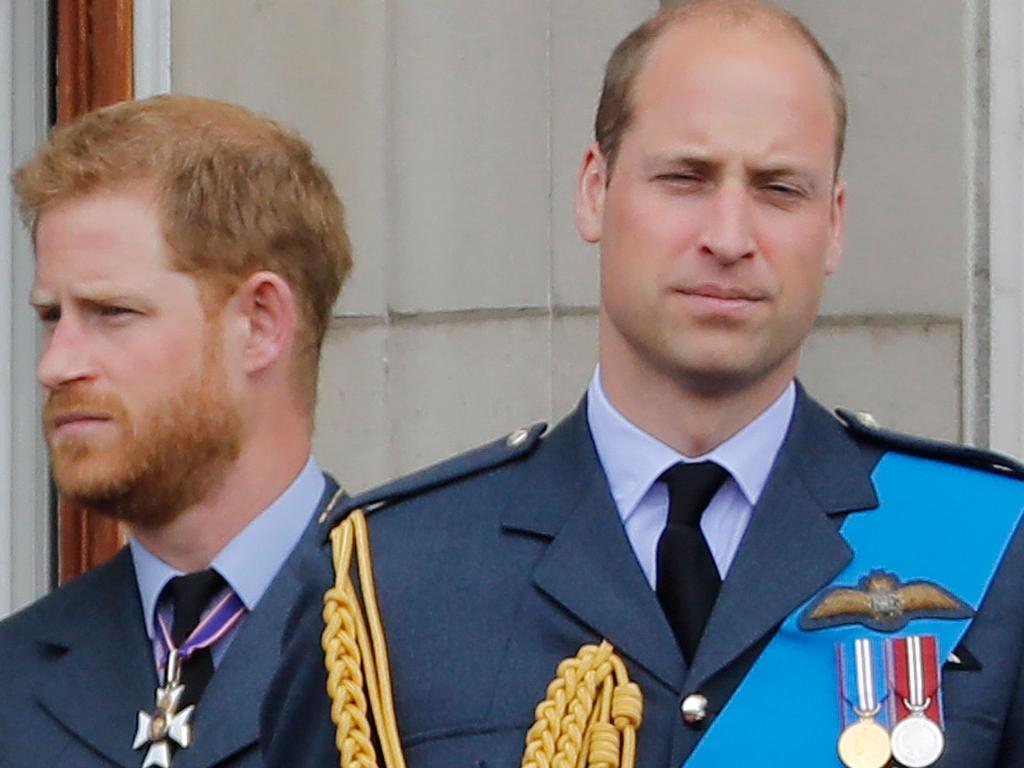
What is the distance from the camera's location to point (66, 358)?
402 centimetres

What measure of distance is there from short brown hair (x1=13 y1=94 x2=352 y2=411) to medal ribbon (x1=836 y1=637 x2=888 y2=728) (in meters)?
1.21

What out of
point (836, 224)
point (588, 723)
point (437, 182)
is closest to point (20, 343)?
point (437, 182)

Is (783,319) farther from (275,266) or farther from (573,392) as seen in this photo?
(573,392)

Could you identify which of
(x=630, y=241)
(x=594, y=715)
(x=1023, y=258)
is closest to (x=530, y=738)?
(x=594, y=715)

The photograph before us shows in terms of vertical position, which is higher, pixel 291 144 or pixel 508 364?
pixel 291 144

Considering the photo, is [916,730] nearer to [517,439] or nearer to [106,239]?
[517,439]

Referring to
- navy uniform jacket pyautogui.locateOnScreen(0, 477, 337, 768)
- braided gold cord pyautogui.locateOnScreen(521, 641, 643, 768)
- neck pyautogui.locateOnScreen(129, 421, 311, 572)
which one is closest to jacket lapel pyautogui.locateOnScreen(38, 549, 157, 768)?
navy uniform jacket pyautogui.locateOnScreen(0, 477, 337, 768)

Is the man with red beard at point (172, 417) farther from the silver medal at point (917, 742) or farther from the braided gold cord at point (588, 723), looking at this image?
the silver medal at point (917, 742)

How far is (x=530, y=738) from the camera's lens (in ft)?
10.4

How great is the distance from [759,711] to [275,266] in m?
1.26

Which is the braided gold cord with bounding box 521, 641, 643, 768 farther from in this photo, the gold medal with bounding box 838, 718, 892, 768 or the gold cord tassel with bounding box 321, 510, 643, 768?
the gold medal with bounding box 838, 718, 892, 768

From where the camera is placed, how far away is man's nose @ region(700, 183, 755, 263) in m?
3.18

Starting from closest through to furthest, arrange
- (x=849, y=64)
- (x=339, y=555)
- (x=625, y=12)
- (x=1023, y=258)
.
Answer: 1. (x=339, y=555)
2. (x=1023, y=258)
3. (x=849, y=64)
4. (x=625, y=12)

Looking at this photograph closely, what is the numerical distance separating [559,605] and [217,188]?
1127 millimetres
